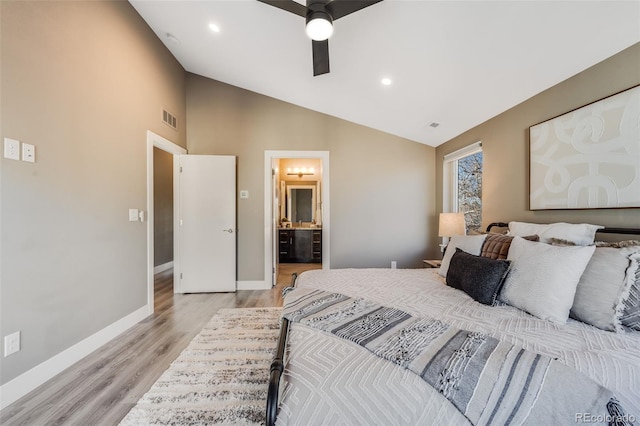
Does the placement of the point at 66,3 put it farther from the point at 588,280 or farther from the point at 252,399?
the point at 588,280

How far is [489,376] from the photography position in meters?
0.81

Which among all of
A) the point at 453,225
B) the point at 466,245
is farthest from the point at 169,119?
the point at 453,225

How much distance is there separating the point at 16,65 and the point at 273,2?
5.85 ft

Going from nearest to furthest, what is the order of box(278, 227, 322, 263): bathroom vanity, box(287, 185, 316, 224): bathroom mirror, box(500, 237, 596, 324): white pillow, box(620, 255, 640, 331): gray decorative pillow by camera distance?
box(620, 255, 640, 331): gray decorative pillow → box(500, 237, 596, 324): white pillow → box(278, 227, 322, 263): bathroom vanity → box(287, 185, 316, 224): bathroom mirror

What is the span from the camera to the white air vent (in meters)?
3.20

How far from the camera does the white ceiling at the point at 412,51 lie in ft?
5.33

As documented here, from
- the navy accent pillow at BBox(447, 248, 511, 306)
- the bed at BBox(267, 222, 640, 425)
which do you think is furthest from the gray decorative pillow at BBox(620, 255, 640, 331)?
the navy accent pillow at BBox(447, 248, 511, 306)

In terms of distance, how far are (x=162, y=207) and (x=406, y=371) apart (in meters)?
5.54

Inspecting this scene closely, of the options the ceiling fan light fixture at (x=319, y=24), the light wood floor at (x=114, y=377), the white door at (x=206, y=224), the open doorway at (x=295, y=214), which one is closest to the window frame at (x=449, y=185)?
the open doorway at (x=295, y=214)

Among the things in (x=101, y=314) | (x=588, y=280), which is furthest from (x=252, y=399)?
(x=588, y=280)

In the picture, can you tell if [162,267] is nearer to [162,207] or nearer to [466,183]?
[162,207]

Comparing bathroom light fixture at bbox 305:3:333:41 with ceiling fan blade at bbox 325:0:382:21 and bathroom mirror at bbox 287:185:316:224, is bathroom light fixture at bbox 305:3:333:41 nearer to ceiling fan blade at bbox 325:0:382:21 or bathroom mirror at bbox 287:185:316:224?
ceiling fan blade at bbox 325:0:382:21

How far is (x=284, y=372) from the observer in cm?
89

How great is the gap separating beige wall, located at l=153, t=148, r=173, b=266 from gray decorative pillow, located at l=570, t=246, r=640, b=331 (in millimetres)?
5767
